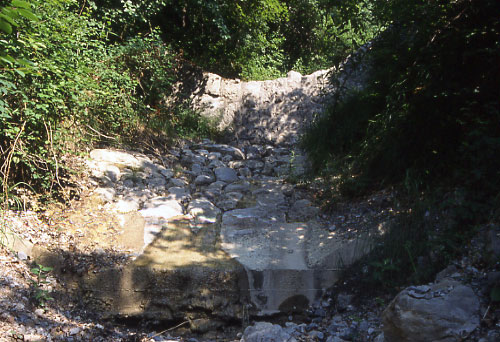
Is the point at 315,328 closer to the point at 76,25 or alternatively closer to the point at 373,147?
the point at 373,147

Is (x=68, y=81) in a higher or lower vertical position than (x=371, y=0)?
lower

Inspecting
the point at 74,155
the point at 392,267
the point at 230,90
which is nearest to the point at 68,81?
the point at 74,155

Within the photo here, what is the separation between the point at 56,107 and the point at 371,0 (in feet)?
13.4

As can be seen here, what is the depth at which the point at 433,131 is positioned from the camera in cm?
425

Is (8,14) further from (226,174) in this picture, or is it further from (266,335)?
(226,174)

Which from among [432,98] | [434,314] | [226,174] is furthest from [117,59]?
[434,314]

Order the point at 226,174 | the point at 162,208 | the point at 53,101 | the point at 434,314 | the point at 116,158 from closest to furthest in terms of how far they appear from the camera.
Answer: the point at 434,314 < the point at 53,101 < the point at 162,208 < the point at 116,158 < the point at 226,174

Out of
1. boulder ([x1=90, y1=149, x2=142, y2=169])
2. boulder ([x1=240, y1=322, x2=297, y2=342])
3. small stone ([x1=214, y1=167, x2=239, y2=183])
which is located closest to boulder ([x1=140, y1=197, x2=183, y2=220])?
boulder ([x1=90, y1=149, x2=142, y2=169])

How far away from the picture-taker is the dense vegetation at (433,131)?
135 inches

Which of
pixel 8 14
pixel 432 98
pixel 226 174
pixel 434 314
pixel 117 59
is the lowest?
pixel 434 314

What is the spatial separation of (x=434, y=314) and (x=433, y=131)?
2241mm

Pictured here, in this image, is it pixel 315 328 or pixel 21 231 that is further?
pixel 21 231

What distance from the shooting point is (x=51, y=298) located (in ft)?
11.7

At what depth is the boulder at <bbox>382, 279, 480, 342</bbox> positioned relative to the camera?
8.21ft
